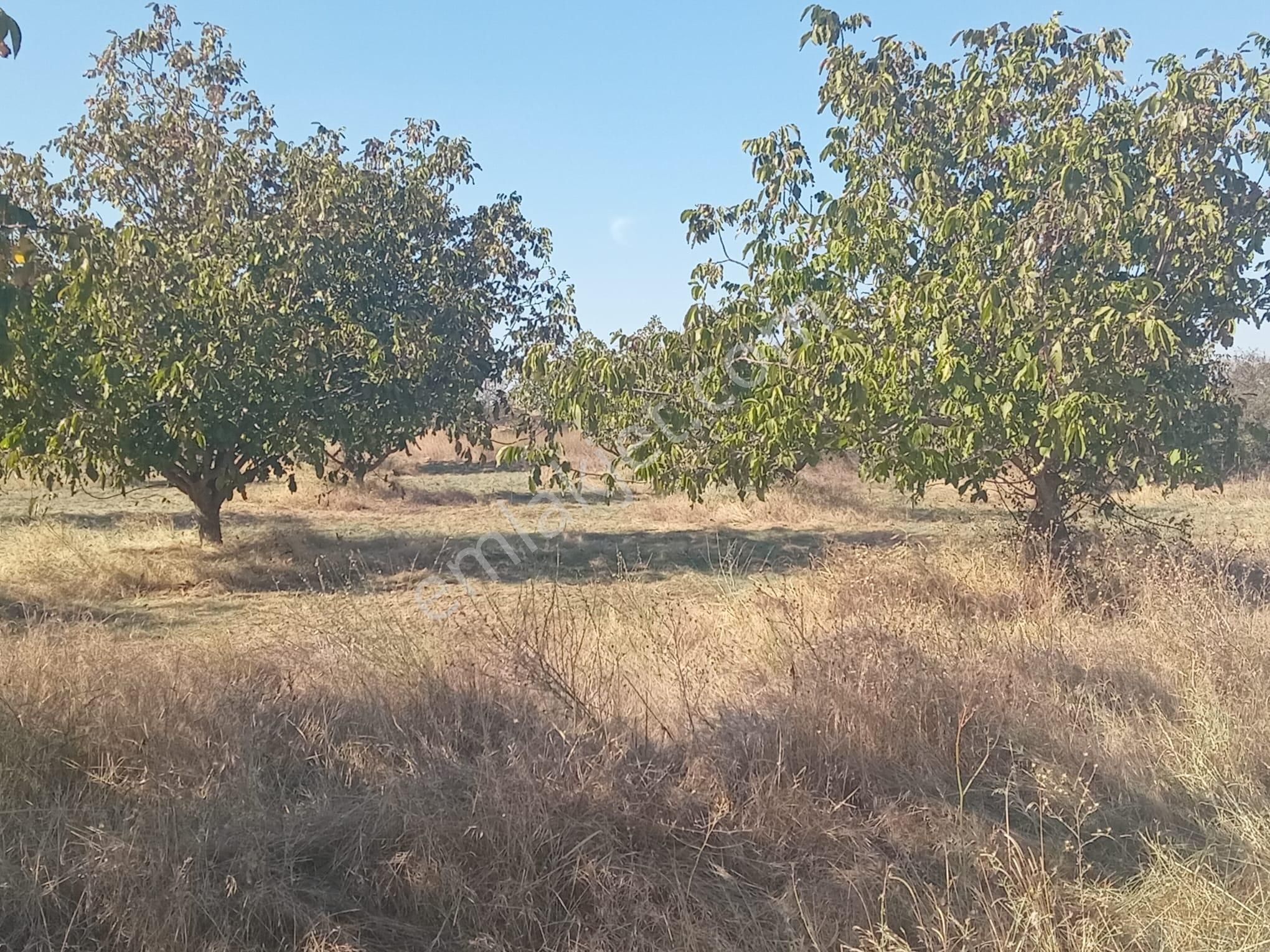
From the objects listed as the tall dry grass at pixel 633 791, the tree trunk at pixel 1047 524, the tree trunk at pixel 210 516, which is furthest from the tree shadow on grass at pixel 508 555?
the tall dry grass at pixel 633 791

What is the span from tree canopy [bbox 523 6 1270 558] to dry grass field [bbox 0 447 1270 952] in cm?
119

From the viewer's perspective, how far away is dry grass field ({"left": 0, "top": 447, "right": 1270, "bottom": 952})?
268cm

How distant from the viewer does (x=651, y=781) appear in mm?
3262

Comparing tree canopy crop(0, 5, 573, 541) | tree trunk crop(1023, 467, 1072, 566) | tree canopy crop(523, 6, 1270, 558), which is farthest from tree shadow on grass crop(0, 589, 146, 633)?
tree trunk crop(1023, 467, 1072, 566)

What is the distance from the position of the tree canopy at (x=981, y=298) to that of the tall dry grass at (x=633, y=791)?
1538 millimetres

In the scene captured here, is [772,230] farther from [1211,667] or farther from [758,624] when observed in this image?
[1211,667]

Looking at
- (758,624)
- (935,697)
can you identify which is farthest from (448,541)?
(935,697)

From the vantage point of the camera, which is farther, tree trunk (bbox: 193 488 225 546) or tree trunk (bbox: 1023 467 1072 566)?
tree trunk (bbox: 193 488 225 546)

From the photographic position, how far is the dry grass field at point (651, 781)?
268cm

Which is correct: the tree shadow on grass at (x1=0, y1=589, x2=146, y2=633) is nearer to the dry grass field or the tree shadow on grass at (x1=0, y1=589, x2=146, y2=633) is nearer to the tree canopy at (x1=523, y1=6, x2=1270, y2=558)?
the dry grass field

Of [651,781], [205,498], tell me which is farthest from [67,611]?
[651,781]

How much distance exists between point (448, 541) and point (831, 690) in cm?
903

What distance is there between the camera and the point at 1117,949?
257cm

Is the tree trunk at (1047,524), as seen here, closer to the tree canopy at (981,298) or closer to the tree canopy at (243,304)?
the tree canopy at (981,298)
